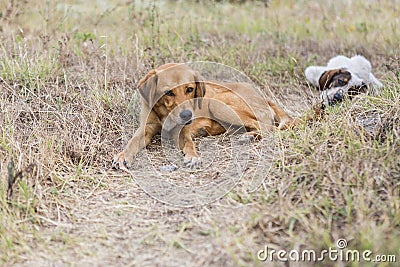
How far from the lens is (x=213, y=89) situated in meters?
5.29

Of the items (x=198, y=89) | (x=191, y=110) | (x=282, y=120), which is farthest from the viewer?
(x=282, y=120)

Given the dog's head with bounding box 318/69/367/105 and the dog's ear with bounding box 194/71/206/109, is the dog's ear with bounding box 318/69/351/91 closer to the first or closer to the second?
the dog's head with bounding box 318/69/367/105

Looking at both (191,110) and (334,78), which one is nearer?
(191,110)

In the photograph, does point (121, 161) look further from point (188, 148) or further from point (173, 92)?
point (173, 92)

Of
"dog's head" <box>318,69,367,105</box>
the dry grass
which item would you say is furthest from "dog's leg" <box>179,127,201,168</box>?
"dog's head" <box>318,69,367,105</box>

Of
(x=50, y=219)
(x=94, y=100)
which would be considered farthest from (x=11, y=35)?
(x=50, y=219)

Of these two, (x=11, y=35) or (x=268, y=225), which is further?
(x=11, y=35)

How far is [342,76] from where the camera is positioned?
20.9 ft

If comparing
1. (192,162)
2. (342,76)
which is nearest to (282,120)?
(192,162)

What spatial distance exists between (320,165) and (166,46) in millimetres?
3483

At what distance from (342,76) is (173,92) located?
2678mm

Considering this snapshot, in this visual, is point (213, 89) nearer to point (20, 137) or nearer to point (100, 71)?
point (100, 71)

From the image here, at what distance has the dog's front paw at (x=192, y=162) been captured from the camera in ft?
14.5

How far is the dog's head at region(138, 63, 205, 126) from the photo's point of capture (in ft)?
14.8
